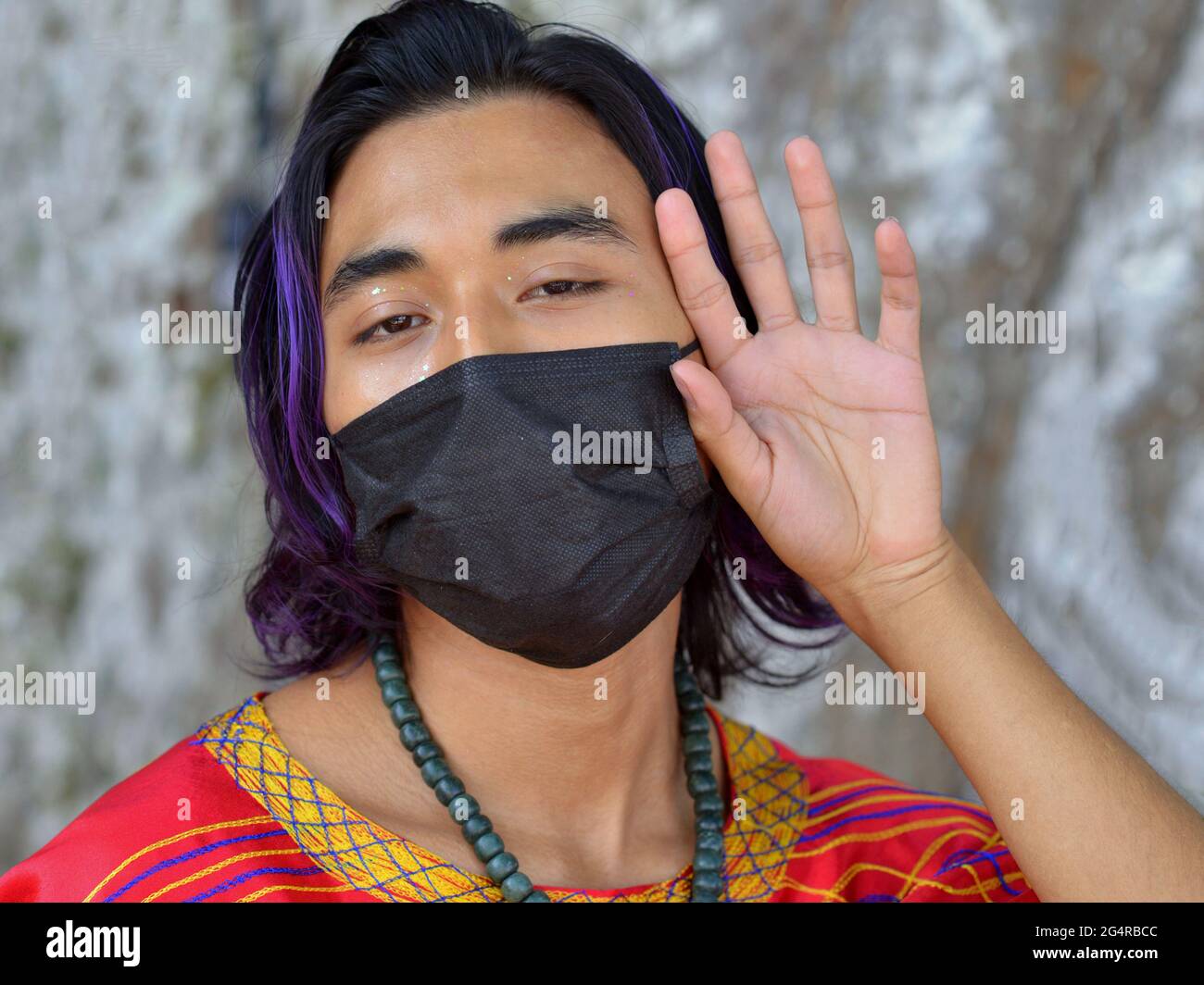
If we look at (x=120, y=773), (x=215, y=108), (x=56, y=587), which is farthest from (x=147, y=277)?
(x=120, y=773)

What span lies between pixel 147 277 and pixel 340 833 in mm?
1972

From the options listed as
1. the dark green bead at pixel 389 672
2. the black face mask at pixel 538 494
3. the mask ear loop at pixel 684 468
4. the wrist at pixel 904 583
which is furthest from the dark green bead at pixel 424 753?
the wrist at pixel 904 583

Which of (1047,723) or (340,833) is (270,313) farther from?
(1047,723)

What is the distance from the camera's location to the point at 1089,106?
9.99 ft

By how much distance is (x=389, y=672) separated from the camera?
183 cm

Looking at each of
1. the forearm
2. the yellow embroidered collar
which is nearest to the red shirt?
the yellow embroidered collar

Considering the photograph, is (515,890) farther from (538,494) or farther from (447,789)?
(538,494)

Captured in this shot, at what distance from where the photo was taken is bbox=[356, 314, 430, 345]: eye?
1.68 m

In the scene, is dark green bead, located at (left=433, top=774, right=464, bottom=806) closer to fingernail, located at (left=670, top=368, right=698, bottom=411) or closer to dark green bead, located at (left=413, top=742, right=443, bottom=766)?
dark green bead, located at (left=413, top=742, right=443, bottom=766)

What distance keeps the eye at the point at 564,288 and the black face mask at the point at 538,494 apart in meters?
0.10

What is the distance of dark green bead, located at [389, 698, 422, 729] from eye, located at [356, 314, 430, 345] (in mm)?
498

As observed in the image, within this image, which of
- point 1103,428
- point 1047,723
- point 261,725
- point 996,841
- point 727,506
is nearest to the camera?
point 1047,723

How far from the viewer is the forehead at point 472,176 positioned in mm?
1678

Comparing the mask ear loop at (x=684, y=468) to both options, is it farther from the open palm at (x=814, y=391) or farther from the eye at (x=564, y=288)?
the eye at (x=564, y=288)
